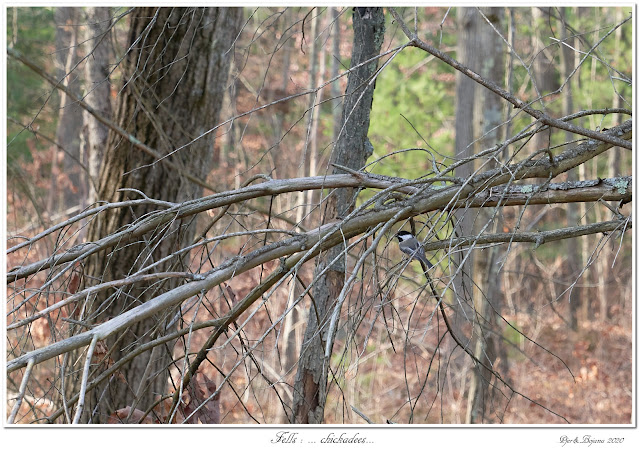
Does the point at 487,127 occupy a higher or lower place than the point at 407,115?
lower

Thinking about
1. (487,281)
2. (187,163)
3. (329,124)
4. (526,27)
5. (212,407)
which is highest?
(526,27)

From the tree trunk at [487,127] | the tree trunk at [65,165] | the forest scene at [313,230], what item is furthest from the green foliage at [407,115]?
the tree trunk at [65,165]

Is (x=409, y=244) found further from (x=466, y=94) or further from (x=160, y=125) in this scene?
(x=466, y=94)

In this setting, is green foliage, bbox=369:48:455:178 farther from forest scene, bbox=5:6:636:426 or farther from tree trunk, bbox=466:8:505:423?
tree trunk, bbox=466:8:505:423

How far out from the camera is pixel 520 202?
7.24 feet

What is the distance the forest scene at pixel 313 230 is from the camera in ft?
6.51

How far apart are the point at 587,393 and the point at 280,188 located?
8613 millimetres

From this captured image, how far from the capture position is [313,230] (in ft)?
7.25

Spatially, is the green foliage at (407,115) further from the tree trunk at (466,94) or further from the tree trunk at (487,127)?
the tree trunk at (487,127)

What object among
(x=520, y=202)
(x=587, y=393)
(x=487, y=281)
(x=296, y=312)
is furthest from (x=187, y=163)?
(x=587, y=393)

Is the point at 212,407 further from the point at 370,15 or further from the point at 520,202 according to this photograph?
the point at 370,15

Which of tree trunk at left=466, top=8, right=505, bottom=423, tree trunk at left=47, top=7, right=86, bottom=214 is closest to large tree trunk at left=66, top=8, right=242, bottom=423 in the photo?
tree trunk at left=466, top=8, right=505, bottom=423

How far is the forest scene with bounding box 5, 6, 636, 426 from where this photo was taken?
1.98m

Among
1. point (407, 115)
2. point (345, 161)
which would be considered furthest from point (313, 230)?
point (407, 115)
